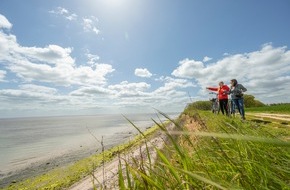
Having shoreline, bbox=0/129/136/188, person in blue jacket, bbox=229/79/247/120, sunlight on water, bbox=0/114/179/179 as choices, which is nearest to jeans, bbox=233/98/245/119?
person in blue jacket, bbox=229/79/247/120

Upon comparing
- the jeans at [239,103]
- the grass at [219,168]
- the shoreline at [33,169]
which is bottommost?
the shoreline at [33,169]

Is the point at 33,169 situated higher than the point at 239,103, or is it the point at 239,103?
the point at 239,103

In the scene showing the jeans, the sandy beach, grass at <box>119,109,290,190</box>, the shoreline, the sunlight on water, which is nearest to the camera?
grass at <box>119,109,290,190</box>

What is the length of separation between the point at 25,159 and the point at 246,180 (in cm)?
3565

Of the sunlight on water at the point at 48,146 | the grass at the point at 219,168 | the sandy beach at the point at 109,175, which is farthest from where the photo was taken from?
the sunlight on water at the point at 48,146

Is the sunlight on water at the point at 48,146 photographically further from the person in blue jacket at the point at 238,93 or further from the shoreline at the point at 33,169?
the person in blue jacket at the point at 238,93

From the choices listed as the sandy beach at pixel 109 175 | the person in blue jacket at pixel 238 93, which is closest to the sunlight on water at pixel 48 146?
the sandy beach at pixel 109 175

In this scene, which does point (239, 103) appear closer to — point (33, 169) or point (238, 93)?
point (238, 93)

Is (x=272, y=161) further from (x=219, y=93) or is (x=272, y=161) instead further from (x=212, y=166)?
(x=219, y=93)

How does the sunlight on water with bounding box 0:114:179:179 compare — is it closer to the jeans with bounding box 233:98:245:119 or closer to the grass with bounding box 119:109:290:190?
the grass with bounding box 119:109:290:190

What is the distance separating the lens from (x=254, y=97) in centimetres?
6494

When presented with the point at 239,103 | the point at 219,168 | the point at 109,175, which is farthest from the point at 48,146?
the point at 219,168

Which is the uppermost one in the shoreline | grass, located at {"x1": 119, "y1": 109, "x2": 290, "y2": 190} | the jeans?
the jeans

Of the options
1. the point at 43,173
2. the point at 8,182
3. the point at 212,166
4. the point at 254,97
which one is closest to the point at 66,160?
the point at 43,173
